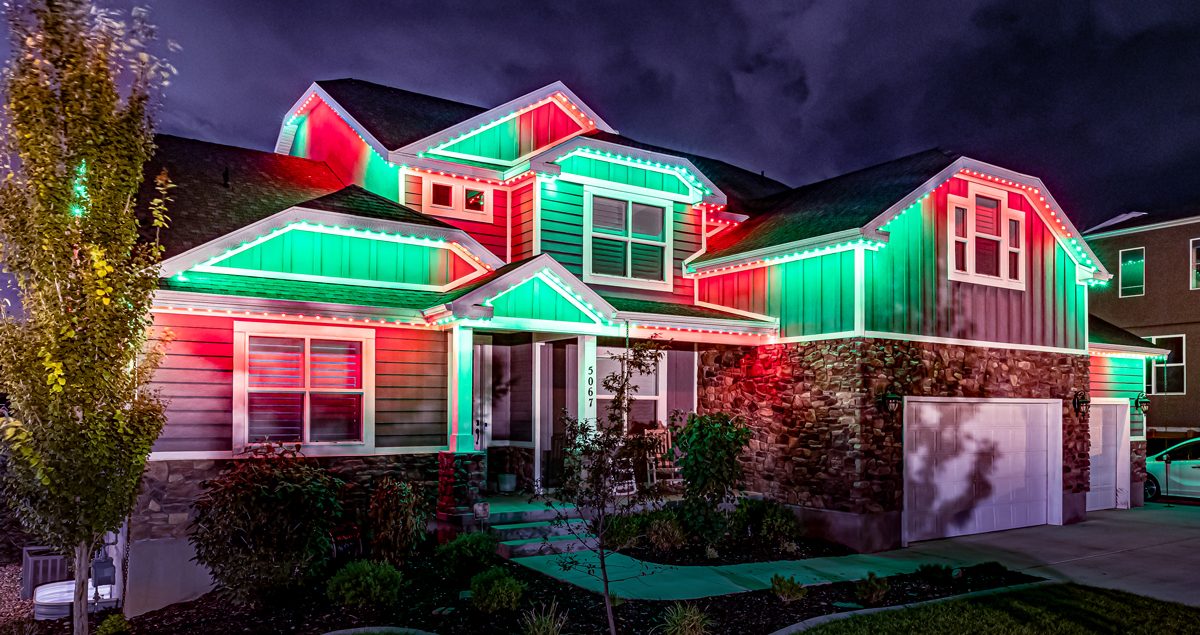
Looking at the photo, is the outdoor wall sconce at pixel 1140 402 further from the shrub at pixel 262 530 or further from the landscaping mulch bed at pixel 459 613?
the shrub at pixel 262 530

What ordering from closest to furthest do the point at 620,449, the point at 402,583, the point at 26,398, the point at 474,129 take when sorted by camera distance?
the point at 26,398 < the point at 620,449 < the point at 402,583 < the point at 474,129

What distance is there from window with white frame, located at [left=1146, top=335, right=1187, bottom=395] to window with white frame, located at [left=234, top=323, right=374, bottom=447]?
23.4 m

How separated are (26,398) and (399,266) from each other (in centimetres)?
598

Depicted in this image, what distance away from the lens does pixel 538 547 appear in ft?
34.6

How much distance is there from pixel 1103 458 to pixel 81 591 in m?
18.0

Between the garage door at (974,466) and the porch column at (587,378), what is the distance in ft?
15.6

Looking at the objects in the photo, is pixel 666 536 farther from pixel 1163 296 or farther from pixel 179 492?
pixel 1163 296

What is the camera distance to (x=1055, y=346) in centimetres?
1495

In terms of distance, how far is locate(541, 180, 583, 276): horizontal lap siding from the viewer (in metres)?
13.5

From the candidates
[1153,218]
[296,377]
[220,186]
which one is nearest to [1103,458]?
[1153,218]

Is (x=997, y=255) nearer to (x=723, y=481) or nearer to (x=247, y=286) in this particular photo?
(x=723, y=481)

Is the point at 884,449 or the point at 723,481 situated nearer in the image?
the point at 723,481

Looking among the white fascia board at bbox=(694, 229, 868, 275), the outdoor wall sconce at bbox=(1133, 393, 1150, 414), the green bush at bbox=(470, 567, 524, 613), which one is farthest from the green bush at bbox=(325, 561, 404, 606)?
the outdoor wall sconce at bbox=(1133, 393, 1150, 414)

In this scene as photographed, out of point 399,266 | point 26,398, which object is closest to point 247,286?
point 399,266
